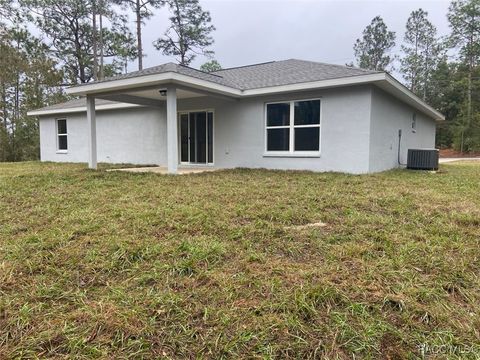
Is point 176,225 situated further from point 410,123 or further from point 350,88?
point 410,123

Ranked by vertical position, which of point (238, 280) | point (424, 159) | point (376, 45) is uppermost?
point (376, 45)

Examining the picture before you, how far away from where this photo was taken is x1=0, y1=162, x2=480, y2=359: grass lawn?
1.79 meters

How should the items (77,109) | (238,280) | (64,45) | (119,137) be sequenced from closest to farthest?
(238,280)
(119,137)
(77,109)
(64,45)

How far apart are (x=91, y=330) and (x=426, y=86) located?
3777cm

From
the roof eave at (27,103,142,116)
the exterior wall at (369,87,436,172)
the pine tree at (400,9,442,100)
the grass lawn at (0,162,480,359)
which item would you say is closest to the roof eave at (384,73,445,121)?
the exterior wall at (369,87,436,172)

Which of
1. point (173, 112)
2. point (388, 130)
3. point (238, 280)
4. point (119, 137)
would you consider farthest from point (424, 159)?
point (119, 137)

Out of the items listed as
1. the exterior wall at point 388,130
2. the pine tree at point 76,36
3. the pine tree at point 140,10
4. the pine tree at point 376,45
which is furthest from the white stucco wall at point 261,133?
the pine tree at point 376,45

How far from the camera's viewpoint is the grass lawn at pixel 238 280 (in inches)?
70.4

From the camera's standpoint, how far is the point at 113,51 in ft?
82.2

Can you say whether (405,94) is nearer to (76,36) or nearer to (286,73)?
(286,73)

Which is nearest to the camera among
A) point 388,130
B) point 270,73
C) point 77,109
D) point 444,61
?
point 388,130

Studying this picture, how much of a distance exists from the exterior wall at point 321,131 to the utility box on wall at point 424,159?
3.19 metres

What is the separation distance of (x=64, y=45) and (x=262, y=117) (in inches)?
860

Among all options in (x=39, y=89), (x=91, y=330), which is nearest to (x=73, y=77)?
(x=39, y=89)
